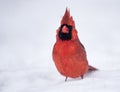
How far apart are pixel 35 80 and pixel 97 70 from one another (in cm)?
41

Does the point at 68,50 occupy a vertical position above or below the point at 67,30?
below

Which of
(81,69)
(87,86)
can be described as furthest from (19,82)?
(87,86)

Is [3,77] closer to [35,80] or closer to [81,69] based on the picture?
[35,80]

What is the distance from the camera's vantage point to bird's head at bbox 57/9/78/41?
238cm

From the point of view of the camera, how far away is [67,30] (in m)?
2.37

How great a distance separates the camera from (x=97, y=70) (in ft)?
8.50

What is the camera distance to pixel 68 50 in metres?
2.37

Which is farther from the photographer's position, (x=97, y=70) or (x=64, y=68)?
(x=97, y=70)

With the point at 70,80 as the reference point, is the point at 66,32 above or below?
above

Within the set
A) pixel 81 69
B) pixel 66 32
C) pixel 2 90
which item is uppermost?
pixel 66 32

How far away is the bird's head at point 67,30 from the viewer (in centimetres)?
238

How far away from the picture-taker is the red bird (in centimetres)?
237

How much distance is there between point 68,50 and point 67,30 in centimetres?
12

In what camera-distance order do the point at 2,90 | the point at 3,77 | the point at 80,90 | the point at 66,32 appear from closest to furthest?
the point at 80,90
the point at 66,32
the point at 2,90
the point at 3,77
